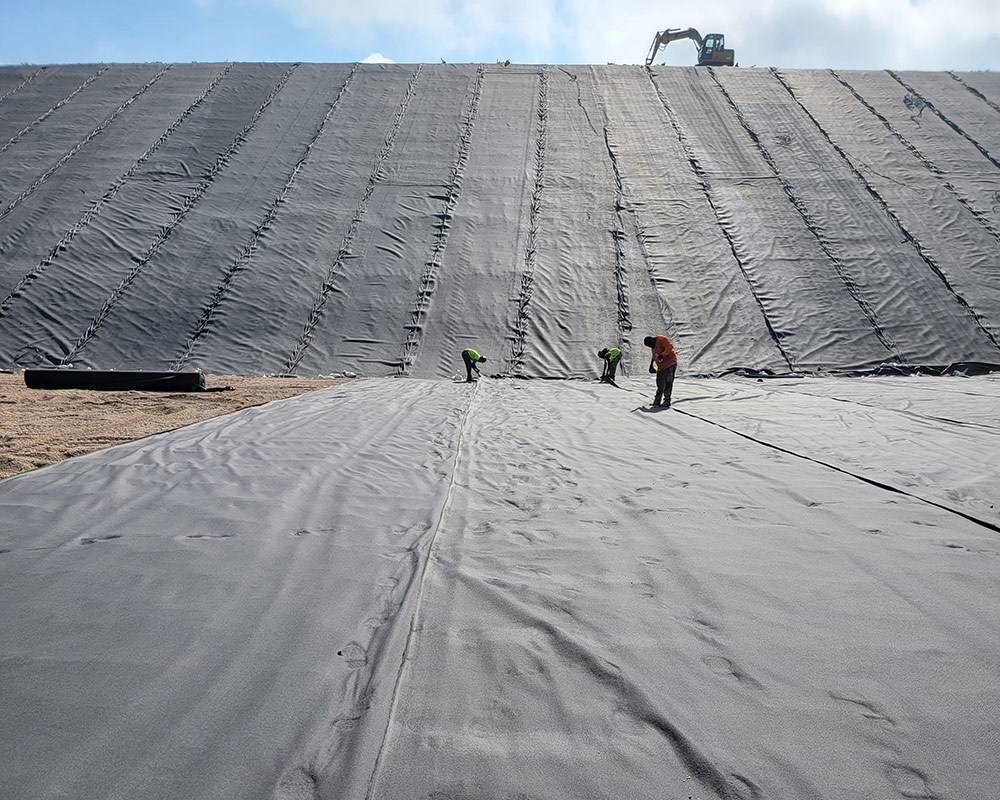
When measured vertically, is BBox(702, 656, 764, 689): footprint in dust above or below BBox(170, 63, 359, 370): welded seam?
below

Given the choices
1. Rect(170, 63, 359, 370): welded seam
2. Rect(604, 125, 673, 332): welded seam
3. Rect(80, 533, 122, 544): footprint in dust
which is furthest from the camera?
Rect(604, 125, 673, 332): welded seam

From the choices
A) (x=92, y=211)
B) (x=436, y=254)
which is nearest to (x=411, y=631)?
(x=436, y=254)

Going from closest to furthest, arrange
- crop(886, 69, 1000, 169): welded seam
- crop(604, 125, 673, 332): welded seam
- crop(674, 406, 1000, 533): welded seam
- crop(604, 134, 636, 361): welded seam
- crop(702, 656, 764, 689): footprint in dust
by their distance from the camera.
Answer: crop(702, 656, 764, 689): footprint in dust
crop(674, 406, 1000, 533): welded seam
crop(604, 134, 636, 361): welded seam
crop(604, 125, 673, 332): welded seam
crop(886, 69, 1000, 169): welded seam

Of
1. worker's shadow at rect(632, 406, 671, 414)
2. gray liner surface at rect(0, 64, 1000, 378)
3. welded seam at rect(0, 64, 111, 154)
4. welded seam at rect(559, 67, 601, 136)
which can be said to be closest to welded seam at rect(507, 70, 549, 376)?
gray liner surface at rect(0, 64, 1000, 378)

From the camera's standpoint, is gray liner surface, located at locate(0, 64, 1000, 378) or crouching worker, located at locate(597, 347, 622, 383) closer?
crouching worker, located at locate(597, 347, 622, 383)

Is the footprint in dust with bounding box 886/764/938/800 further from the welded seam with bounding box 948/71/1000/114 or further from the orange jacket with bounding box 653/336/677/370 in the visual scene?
the welded seam with bounding box 948/71/1000/114

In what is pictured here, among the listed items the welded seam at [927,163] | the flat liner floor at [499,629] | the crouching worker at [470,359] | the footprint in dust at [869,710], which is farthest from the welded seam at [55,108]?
the welded seam at [927,163]

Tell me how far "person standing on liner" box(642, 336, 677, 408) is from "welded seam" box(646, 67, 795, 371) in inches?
178

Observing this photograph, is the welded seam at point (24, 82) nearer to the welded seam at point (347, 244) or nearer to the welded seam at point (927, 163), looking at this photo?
the welded seam at point (347, 244)

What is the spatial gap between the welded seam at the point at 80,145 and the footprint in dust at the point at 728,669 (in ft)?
53.1

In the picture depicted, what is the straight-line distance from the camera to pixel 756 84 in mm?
17516

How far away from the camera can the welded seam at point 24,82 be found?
16.9m

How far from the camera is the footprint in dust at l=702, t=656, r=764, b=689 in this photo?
1.63m

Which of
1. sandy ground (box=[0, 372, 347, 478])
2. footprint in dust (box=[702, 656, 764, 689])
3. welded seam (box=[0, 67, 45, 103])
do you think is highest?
welded seam (box=[0, 67, 45, 103])
